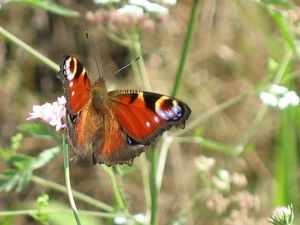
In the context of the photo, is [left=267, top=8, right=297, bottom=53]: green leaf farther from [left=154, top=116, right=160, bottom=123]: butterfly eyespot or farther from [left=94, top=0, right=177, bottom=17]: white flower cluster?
[left=154, top=116, right=160, bottom=123]: butterfly eyespot

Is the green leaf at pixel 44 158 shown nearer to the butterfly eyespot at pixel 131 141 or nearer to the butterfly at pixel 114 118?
the butterfly at pixel 114 118

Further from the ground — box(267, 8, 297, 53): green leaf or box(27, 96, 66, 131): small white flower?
box(267, 8, 297, 53): green leaf

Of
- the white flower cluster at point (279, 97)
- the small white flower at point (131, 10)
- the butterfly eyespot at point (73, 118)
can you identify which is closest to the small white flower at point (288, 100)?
the white flower cluster at point (279, 97)

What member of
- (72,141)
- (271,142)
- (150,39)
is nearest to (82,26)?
(150,39)

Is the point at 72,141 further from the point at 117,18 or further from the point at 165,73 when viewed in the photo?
the point at 165,73

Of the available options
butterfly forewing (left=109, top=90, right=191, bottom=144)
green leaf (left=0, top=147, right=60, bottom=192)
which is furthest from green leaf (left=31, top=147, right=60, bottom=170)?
butterfly forewing (left=109, top=90, right=191, bottom=144)

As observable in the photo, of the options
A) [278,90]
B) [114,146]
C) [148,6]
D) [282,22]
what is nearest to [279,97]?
[278,90]
